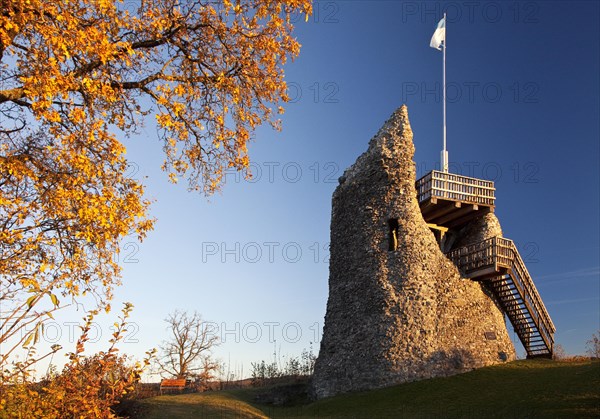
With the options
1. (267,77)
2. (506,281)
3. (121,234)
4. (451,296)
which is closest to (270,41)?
(267,77)

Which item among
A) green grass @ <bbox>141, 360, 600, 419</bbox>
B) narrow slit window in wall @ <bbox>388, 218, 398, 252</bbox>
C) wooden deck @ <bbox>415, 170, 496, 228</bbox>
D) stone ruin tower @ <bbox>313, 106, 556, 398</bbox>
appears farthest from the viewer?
wooden deck @ <bbox>415, 170, 496, 228</bbox>

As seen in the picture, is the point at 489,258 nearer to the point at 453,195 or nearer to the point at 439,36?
the point at 453,195

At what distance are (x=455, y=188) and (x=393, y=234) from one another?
3.67 meters

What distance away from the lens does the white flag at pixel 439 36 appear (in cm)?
2875

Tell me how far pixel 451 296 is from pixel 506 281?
2889 millimetres

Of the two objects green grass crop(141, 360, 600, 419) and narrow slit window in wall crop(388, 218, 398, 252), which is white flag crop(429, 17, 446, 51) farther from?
green grass crop(141, 360, 600, 419)

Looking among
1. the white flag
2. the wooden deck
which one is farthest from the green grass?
the white flag

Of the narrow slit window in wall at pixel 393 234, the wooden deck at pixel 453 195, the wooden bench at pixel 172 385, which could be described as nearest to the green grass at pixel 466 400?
the narrow slit window in wall at pixel 393 234

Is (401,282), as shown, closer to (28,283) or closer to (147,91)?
(147,91)

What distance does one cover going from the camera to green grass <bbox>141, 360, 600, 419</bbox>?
50.3 ft

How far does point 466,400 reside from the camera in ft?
58.1

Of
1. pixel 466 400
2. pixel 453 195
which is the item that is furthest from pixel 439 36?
pixel 466 400

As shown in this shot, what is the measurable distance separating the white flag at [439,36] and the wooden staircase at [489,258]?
860 centimetres

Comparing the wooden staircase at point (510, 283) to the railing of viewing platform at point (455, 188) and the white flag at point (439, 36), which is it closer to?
the railing of viewing platform at point (455, 188)
